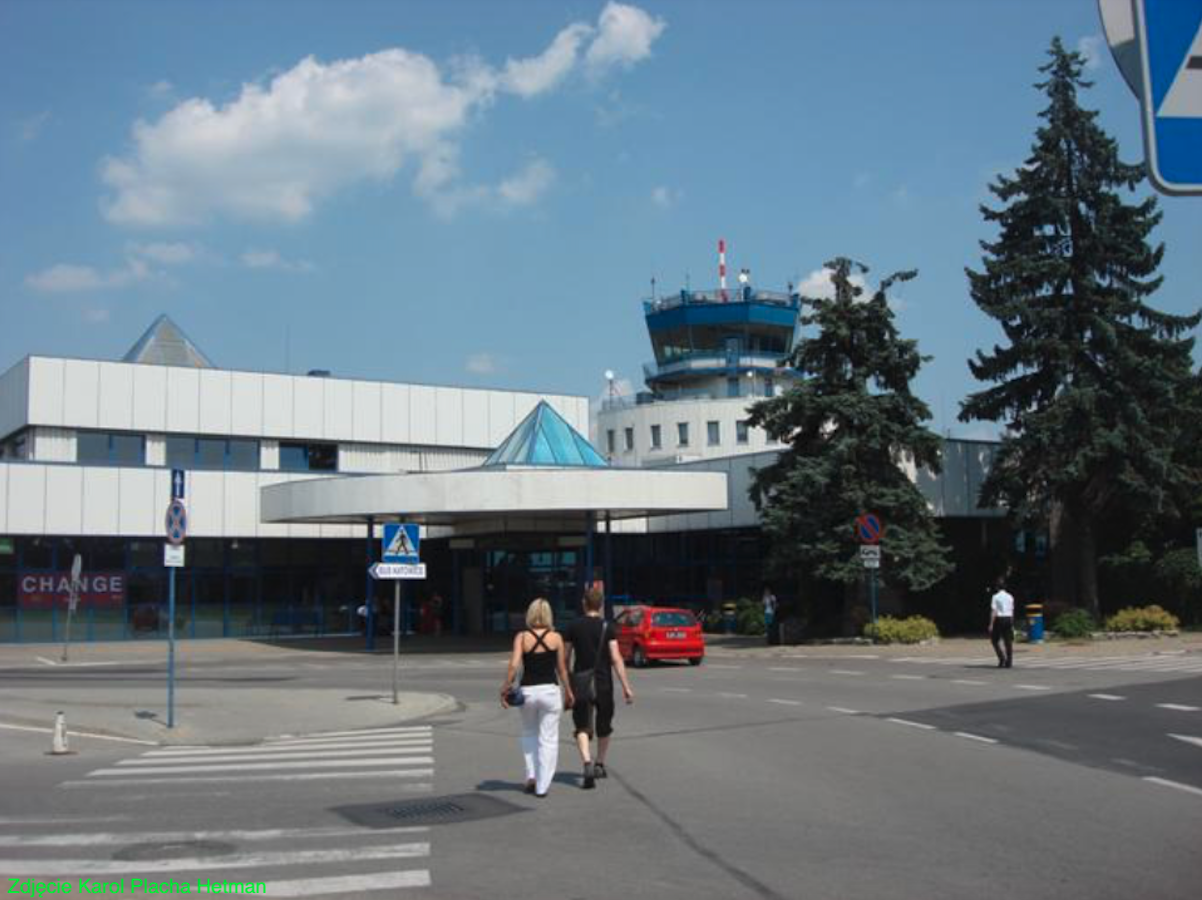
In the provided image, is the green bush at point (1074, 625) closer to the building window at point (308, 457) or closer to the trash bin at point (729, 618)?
the trash bin at point (729, 618)

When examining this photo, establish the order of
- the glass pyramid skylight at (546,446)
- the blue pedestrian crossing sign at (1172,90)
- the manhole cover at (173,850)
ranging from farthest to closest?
the glass pyramid skylight at (546,446), the manhole cover at (173,850), the blue pedestrian crossing sign at (1172,90)

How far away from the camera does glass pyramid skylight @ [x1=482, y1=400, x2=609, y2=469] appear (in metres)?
40.8

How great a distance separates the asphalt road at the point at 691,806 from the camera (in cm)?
790

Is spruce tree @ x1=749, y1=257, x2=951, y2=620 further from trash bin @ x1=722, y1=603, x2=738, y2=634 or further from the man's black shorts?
the man's black shorts

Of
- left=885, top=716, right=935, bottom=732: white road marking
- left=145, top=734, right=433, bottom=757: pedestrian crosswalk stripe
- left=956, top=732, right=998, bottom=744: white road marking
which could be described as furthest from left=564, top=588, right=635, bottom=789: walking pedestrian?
left=885, top=716, right=935, bottom=732: white road marking

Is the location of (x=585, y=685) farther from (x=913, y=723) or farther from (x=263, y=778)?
(x=913, y=723)

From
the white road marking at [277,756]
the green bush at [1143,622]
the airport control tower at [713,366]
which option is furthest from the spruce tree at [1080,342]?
the airport control tower at [713,366]

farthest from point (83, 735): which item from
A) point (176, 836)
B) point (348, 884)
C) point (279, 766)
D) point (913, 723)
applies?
point (913, 723)

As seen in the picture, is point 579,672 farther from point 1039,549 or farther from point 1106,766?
point 1039,549

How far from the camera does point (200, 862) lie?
27.7 feet

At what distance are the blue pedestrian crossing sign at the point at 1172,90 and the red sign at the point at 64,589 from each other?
145ft

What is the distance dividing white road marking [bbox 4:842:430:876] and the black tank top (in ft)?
8.45

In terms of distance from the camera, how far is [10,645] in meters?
43.1

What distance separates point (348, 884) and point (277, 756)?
732cm
